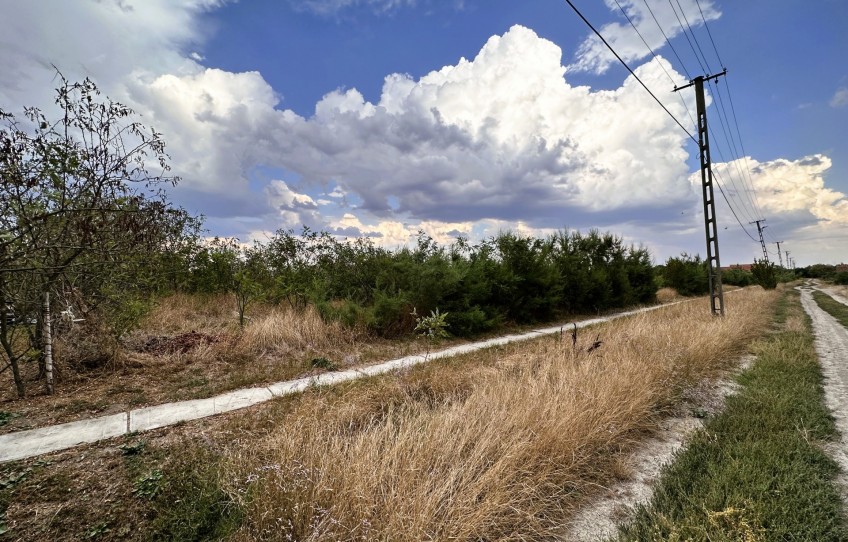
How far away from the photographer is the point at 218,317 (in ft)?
31.0

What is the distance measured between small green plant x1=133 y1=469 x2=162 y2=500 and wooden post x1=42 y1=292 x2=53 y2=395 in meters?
3.25

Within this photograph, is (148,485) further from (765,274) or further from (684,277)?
(765,274)

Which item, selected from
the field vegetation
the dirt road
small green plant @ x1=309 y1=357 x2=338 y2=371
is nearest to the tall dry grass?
the field vegetation

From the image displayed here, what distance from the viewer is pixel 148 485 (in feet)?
8.32

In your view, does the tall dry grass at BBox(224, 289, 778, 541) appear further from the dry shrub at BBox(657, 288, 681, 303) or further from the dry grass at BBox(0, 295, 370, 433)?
the dry shrub at BBox(657, 288, 681, 303)

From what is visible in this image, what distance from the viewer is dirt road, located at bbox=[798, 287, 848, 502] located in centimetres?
350

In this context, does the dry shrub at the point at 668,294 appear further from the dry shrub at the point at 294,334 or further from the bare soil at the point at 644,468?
the dry shrub at the point at 294,334

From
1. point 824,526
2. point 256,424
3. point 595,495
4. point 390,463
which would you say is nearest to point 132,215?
point 256,424

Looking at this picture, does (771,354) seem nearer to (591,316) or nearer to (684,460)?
(684,460)

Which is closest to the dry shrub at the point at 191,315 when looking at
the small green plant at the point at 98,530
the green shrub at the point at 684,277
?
the small green plant at the point at 98,530

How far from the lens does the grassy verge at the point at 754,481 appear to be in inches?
90.0

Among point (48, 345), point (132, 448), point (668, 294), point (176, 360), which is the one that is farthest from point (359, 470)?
point (668, 294)

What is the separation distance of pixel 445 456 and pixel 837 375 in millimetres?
7670

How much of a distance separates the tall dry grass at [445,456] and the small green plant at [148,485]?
457mm
